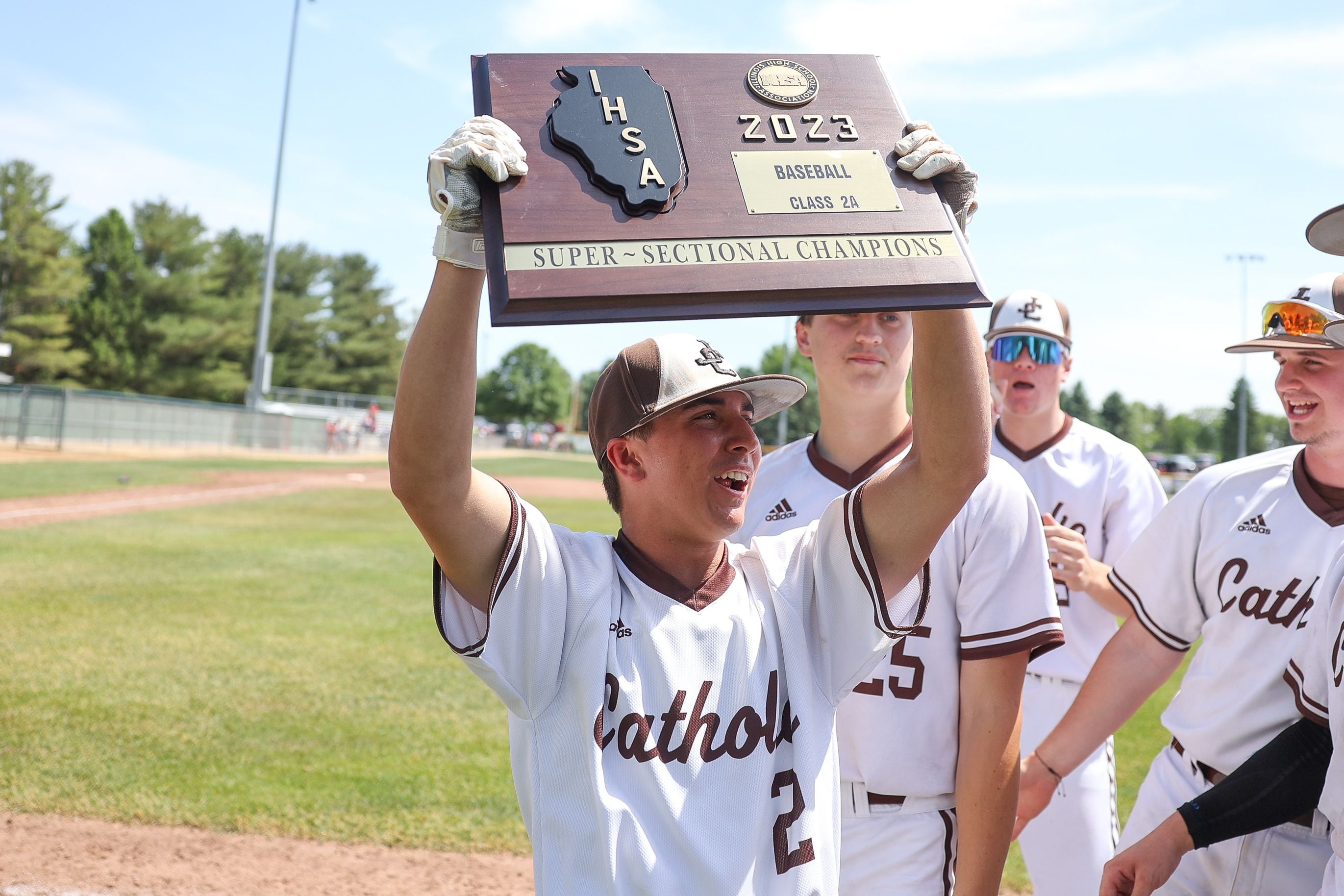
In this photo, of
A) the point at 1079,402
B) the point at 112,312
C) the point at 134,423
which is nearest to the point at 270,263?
the point at 134,423

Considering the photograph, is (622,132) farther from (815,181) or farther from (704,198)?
(815,181)

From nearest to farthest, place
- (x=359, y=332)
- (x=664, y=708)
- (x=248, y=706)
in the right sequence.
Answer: (x=664, y=708) < (x=248, y=706) < (x=359, y=332)

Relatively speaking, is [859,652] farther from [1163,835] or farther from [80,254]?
[80,254]

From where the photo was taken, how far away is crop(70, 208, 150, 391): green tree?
52000 millimetres

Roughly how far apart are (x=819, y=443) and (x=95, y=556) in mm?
13484

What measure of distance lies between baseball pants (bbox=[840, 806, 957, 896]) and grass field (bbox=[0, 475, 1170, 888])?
10.2 ft

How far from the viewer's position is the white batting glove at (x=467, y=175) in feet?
5.54

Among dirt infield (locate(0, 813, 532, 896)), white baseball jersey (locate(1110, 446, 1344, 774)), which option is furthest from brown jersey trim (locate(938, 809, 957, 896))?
dirt infield (locate(0, 813, 532, 896))

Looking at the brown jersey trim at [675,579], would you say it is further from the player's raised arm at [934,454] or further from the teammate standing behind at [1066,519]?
the teammate standing behind at [1066,519]

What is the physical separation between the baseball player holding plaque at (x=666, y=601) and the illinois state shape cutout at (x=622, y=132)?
5.5 inches

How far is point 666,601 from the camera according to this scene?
6.87ft

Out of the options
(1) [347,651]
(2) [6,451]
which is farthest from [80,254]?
(1) [347,651]

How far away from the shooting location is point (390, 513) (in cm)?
2250

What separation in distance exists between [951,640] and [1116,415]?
302 ft
